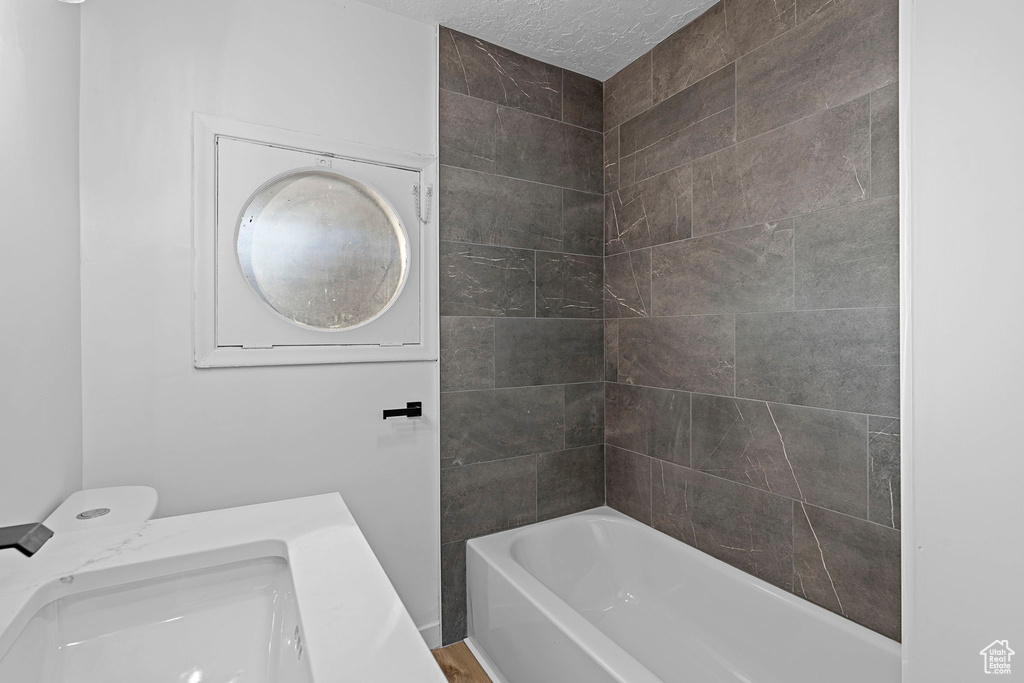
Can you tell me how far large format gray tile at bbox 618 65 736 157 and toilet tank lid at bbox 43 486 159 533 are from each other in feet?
7.02

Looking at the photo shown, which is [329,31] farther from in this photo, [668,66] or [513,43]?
[668,66]

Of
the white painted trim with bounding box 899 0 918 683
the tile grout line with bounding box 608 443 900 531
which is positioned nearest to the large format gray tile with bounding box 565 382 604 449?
the tile grout line with bounding box 608 443 900 531

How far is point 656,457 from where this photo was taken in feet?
6.77

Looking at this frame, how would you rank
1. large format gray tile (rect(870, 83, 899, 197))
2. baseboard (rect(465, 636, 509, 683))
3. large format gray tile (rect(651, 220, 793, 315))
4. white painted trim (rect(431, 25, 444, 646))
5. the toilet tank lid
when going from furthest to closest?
white painted trim (rect(431, 25, 444, 646)) → baseboard (rect(465, 636, 509, 683)) → large format gray tile (rect(651, 220, 793, 315)) → large format gray tile (rect(870, 83, 899, 197)) → the toilet tank lid

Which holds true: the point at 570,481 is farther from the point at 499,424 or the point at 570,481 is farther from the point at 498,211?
the point at 498,211

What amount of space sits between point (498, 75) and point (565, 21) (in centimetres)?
33

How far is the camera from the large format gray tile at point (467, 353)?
192cm

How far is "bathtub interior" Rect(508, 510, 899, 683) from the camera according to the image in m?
1.42

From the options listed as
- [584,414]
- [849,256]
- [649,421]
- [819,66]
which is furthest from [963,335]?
[584,414]

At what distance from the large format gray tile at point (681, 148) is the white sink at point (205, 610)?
1743 millimetres

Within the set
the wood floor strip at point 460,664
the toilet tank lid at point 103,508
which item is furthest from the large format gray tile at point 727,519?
the toilet tank lid at point 103,508

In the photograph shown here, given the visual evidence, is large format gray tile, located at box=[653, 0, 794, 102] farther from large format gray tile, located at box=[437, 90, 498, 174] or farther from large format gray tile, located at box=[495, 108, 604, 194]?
large format gray tile, located at box=[437, 90, 498, 174]

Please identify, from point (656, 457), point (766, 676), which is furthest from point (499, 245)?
point (766, 676)

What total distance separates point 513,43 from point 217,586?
209 cm
